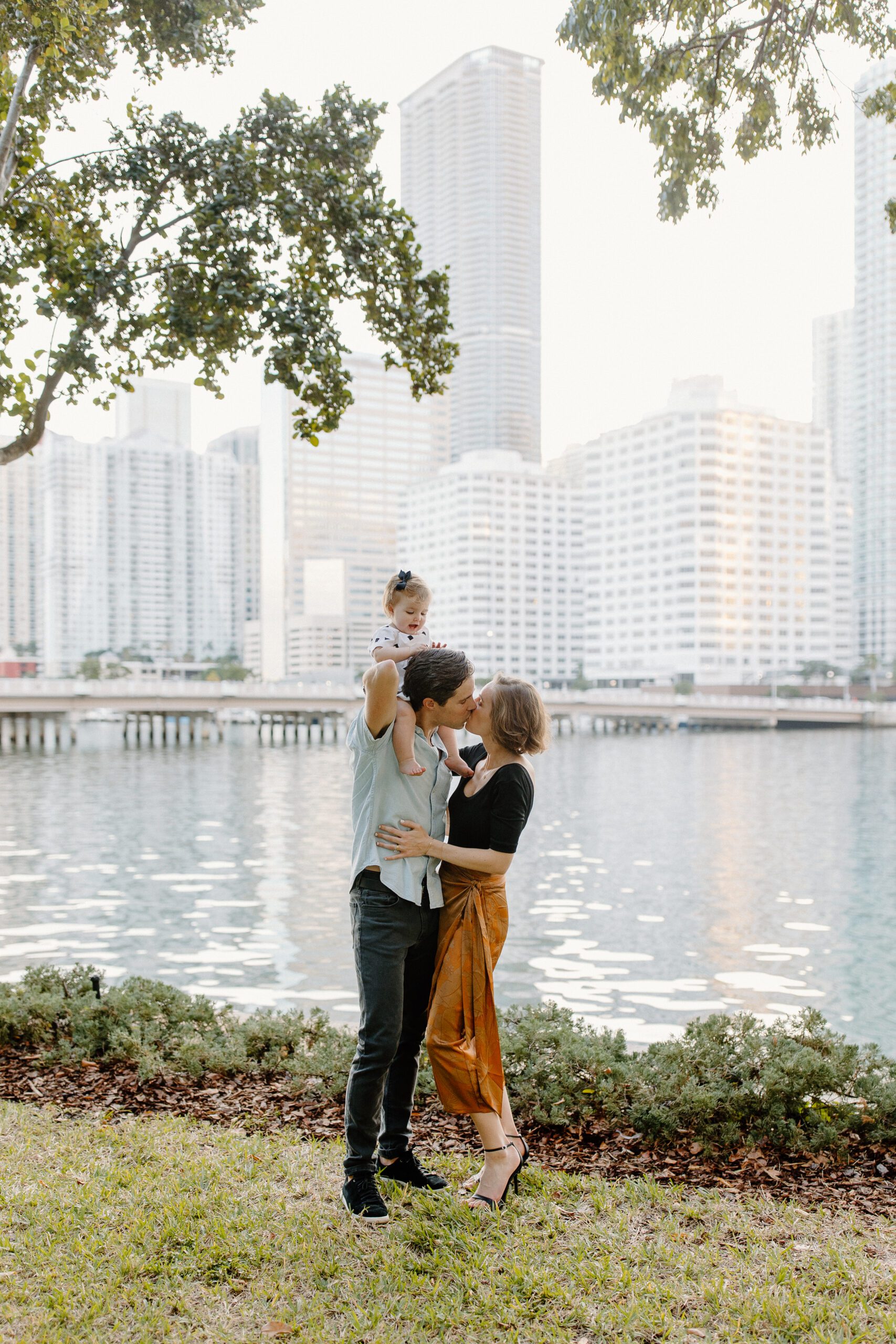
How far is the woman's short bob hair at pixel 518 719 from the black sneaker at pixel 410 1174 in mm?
1904

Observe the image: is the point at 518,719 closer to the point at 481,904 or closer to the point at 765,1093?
the point at 481,904

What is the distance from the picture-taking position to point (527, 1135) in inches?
218

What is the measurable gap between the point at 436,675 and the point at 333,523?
182885 millimetres

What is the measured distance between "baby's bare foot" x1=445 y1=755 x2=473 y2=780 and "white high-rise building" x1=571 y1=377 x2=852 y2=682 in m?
165

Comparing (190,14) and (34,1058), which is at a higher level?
(190,14)

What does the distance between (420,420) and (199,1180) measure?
650 feet

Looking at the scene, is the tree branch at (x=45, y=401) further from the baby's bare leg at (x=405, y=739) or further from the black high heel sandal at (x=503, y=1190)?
the black high heel sandal at (x=503, y=1190)

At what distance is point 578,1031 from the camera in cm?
674

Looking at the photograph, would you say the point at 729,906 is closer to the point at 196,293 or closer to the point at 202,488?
the point at 196,293

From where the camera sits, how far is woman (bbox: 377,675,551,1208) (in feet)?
14.3

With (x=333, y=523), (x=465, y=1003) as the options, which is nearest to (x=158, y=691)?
(x=465, y=1003)

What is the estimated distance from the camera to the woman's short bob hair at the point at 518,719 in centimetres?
444

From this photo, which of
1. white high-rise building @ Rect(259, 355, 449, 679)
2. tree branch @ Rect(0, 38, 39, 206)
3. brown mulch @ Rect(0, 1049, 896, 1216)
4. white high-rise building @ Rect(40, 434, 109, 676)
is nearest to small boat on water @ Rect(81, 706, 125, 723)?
white high-rise building @ Rect(40, 434, 109, 676)

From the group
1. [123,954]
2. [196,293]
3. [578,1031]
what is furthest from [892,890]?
[196,293]
